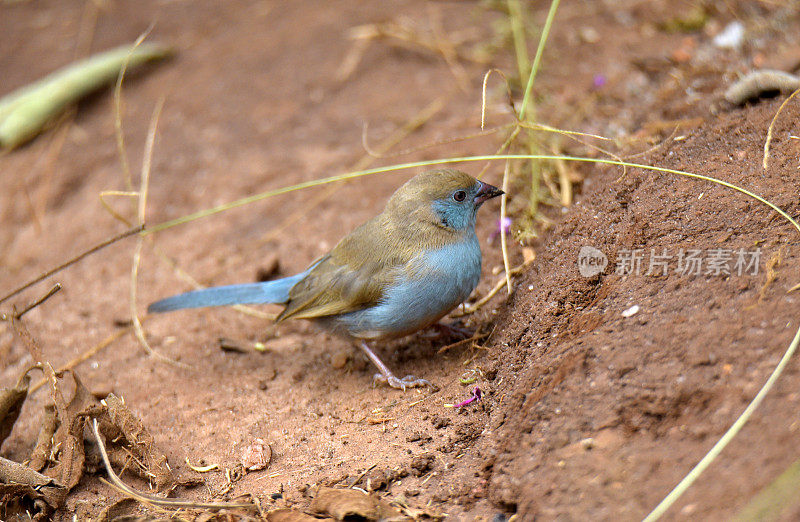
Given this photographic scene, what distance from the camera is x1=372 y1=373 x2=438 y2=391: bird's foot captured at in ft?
12.5

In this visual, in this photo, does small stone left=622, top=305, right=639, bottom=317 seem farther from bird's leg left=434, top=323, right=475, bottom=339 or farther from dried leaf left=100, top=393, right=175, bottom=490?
dried leaf left=100, top=393, right=175, bottom=490

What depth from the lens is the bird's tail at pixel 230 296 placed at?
4.41 meters

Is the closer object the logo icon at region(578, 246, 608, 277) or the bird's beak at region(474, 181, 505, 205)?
the logo icon at region(578, 246, 608, 277)

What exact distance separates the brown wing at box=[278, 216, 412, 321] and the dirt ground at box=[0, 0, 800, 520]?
433 millimetres

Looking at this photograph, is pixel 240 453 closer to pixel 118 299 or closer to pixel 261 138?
pixel 118 299

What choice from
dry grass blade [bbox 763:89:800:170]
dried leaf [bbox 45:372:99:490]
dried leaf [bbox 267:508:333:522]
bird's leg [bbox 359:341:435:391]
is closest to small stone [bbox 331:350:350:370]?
bird's leg [bbox 359:341:435:391]

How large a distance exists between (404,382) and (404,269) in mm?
620

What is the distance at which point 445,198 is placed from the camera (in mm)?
4027

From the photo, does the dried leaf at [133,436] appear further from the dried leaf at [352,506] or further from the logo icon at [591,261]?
the logo icon at [591,261]

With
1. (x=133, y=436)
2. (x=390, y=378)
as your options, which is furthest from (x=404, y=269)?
(x=133, y=436)

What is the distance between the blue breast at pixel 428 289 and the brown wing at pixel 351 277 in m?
0.08

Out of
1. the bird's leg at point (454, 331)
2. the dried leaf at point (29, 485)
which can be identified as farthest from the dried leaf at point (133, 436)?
the bird's leg at point (454, 331)

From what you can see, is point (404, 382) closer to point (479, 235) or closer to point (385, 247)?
point (385, 247)

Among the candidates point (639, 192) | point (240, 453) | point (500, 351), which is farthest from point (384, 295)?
point (639, 192)
